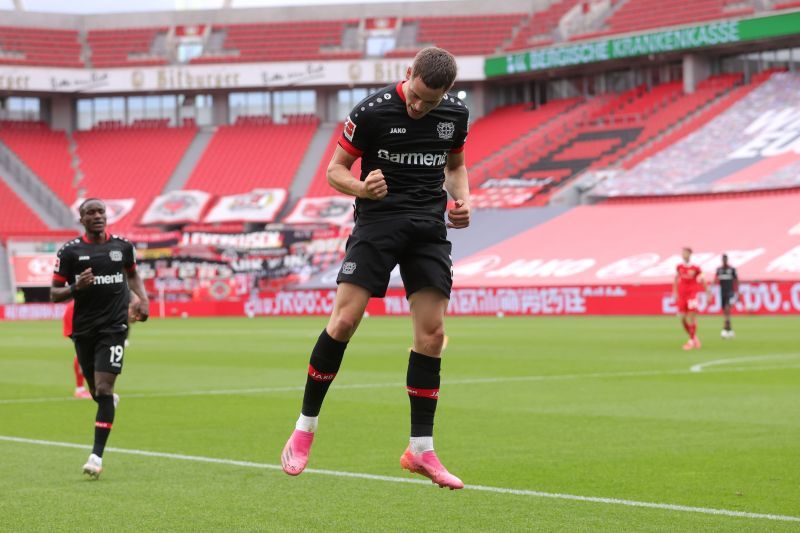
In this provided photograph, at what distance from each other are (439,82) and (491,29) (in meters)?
69.1

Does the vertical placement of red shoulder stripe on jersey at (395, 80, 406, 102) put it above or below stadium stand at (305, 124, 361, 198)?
below

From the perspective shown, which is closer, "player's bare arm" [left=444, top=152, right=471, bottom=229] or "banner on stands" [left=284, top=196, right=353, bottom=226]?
"player's bare arm" [left=444, top=152, right=471, bottom=229]

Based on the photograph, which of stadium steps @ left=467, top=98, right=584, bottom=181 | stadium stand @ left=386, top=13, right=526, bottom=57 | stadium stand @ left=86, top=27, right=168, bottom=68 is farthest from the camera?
stadium stand @ left=86, top=27, right=168, bottom=68

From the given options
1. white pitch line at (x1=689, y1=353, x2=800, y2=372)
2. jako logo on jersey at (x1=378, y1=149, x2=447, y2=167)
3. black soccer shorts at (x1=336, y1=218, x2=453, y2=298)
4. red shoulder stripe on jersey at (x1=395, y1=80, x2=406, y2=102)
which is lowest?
white pitch line at (x1=689, y1=353, x2=800, y2=372)

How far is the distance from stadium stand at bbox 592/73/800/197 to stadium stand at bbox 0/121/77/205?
101ft

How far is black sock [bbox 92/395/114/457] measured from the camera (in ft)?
33.7

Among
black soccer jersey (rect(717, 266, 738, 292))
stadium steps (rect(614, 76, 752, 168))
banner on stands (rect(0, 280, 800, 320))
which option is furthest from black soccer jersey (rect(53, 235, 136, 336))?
stadium steps (rect(614, 76, 752, 168))

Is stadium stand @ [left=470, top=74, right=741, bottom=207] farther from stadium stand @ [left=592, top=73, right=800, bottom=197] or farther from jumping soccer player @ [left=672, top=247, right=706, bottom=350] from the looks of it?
jumping soccer player @ [left=672, top=247, right=706, bottom=350]

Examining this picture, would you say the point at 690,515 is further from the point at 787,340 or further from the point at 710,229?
the point at 710,229

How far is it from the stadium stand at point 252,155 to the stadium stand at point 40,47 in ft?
33.7

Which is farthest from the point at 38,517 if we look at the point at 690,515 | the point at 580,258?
the point at 580,258

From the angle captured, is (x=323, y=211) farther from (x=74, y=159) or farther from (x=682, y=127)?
(x=74, y=159)

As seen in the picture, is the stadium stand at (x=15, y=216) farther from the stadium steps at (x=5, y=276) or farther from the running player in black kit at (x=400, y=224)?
the running player in black kit at (x=400, y=224)

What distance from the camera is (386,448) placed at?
11.8m
